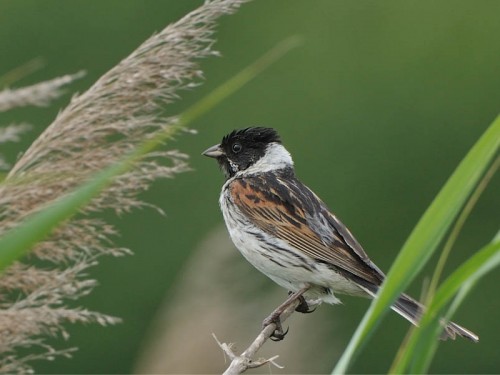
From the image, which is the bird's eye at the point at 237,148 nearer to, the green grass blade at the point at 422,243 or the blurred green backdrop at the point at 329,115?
the green grass blade at the point at 422,243

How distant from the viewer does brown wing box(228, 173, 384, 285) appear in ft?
12.5

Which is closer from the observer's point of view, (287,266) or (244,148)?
(287,266)

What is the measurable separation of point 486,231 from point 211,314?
5.11 m

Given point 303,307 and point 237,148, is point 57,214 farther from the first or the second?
point 237,148

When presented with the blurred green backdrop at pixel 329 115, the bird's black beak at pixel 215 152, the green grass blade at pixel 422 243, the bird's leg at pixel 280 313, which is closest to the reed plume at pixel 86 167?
the bird's leg at pixel 280 313

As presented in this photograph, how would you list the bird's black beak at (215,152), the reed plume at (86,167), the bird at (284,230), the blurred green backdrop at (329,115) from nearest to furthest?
the reed plume at (86,167) < the bird at (284,230) < the bird's black beak at (215,152) < the blurred green backdrop at (329,115)

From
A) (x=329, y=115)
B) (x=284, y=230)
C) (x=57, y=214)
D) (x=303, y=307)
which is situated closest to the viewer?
(x=57, y=214)

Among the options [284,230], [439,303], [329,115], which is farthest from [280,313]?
[329,115]

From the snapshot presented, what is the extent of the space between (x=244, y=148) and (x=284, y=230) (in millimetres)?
477

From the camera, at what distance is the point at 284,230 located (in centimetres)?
402

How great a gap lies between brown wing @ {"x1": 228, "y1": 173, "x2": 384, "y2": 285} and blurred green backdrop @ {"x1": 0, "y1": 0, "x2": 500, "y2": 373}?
3997mm

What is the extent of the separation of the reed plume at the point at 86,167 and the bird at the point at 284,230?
818 mm

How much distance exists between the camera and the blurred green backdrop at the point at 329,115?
8.72 m

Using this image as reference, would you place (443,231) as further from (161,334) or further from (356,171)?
(356,171)
